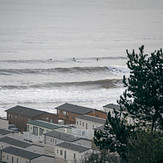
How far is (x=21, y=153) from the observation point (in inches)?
907

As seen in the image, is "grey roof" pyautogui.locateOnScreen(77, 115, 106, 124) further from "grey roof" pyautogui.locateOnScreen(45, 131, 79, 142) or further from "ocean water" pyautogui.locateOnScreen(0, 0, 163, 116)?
"ocean water" pyautogui.locateOnScreen(0, 0, 163, 116)

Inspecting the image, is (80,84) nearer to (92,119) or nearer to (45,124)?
(92,119)

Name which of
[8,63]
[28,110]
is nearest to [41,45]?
[8,63]

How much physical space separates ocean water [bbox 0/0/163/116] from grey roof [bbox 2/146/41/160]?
17273mm

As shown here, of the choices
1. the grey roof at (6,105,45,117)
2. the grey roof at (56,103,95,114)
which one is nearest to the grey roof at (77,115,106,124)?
the grey roof at (56,103,95,114)

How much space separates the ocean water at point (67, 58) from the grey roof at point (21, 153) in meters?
17.3

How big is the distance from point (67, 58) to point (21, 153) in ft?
190

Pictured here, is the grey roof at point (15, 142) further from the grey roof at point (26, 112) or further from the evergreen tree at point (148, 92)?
the evergreen tree at point (148, 92)

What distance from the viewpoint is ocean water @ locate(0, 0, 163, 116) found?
4956cm

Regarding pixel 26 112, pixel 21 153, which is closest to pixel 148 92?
pixel 21 153

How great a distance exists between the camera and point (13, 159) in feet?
76.2

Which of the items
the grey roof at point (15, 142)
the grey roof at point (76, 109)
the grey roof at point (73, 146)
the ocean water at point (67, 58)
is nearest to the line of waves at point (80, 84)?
the ocean water at point (67, 58)

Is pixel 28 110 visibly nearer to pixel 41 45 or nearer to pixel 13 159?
pixel 13 159

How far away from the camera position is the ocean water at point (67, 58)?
49.6m
